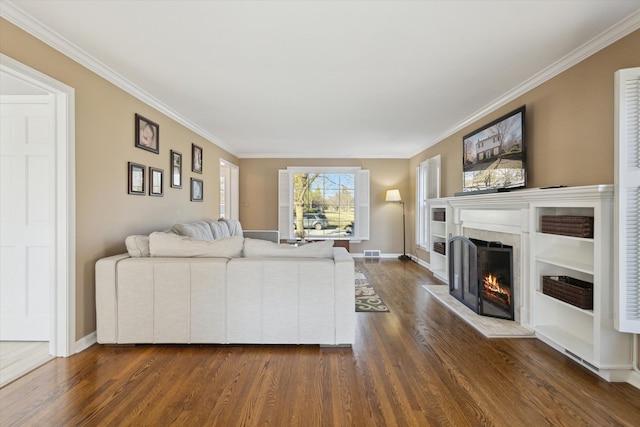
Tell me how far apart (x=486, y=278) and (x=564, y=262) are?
1115 mm

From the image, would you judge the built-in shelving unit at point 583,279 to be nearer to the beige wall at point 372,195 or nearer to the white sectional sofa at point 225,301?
the white sectional sofa at point 225,301

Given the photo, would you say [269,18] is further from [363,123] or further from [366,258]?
[366,258]

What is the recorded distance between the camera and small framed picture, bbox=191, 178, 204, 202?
199 inches

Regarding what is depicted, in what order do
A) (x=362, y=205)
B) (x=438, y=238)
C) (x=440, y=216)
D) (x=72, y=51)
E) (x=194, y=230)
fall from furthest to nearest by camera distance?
(x=362, y=205) → (x=438, y=238) → (x=440, y=216) → (x=194, y=230) → (x=72, y=51)

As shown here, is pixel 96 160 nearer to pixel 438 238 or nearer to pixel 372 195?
pixel 438 238

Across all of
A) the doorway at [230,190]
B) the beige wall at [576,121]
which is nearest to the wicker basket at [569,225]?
the beige wall at [576,121]

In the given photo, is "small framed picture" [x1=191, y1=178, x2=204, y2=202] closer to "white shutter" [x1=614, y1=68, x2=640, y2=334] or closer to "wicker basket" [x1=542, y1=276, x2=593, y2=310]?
"wicker basket" [x1=542, y1=276, x2=593, y2=310]

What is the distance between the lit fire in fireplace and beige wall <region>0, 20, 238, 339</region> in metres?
4.08

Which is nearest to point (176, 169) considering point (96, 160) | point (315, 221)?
point (96, 160)

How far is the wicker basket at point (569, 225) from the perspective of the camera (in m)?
2.31

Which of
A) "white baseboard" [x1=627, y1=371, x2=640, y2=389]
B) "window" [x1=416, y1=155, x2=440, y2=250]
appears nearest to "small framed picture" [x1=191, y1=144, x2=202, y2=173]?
"window" [x1=416, y1=155, x2=440, y2=250]

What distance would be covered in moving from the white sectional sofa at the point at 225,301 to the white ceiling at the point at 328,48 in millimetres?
1791

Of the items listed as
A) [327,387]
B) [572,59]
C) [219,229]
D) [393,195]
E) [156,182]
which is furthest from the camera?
[393,195]

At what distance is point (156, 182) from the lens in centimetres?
393
